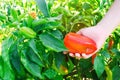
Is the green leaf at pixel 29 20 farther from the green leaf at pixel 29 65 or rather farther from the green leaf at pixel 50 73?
the green leaf at pixel 50 73

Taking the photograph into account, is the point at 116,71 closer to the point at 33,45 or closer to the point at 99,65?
the point at 99,65

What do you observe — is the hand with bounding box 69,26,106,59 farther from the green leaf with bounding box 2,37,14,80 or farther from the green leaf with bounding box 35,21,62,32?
the green leaf with bounding box 2,37,14,80

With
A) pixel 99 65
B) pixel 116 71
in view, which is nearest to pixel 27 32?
pixel 99 65

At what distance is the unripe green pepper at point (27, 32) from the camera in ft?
3.71

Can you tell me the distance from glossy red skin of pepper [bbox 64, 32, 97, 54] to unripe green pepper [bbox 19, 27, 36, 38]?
0.11 m

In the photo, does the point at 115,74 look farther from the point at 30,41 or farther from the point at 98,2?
the point at 30,41

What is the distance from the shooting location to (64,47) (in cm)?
120

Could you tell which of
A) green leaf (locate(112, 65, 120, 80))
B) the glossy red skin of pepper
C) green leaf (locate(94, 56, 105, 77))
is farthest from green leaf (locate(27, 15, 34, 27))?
green leaf (locate(112, 65, 120, 80))

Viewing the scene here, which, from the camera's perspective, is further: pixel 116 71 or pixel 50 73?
pixel 116 71

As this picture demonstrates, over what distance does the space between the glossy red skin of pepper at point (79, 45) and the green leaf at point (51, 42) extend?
2 centimetres

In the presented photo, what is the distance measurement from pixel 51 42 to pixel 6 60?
153 millimetres

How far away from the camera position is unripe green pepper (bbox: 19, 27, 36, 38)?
1.13 m

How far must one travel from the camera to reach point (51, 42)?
1193mm

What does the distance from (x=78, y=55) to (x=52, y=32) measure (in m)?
0.13
